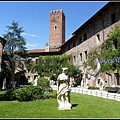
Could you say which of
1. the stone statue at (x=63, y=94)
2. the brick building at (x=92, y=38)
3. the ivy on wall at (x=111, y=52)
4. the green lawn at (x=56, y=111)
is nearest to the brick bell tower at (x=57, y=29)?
the brick building at (x=92, y=38)

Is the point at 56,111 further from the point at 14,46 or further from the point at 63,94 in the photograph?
the point at 14,46

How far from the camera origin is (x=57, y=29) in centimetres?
4762

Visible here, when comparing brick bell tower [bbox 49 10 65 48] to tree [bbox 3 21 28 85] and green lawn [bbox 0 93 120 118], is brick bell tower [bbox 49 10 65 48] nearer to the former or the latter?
tree [bbox 3 21 28 85]

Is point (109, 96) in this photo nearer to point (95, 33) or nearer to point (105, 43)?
point (105, 43)

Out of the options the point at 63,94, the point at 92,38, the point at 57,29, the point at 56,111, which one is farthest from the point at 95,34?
the point at 57,29

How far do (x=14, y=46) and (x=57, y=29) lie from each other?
683 inches

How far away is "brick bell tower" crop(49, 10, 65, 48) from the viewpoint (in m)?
46.9

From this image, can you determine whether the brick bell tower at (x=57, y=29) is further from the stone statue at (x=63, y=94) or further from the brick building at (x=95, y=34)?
the stone statue at (x=63, y=94)

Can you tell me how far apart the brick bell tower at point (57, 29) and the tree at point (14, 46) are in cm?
1362

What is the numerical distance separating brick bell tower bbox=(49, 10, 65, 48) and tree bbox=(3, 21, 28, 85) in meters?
13.6

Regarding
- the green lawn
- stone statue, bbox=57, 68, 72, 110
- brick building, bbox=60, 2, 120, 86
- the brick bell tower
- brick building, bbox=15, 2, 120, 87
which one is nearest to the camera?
the green lawn

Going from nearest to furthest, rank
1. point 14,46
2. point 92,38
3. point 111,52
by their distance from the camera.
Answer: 1. point 111,52
2. point 92,38
3. point 14,46

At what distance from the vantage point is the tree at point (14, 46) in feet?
108

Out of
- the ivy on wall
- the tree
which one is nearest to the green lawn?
the ivy on wall
